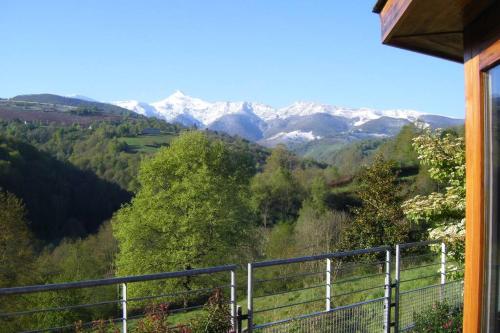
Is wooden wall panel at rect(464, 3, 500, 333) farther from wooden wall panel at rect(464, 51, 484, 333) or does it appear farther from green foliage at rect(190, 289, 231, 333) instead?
green foliage at rect(190, 289, 231, 333)

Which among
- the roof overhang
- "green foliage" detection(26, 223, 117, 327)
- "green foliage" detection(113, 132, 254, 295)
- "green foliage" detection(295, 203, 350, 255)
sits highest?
the roof overhang

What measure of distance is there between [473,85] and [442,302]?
16.2 feet

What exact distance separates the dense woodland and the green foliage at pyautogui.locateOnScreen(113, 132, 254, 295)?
5cm

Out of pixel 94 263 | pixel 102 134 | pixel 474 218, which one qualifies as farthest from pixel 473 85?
pixel 102 134

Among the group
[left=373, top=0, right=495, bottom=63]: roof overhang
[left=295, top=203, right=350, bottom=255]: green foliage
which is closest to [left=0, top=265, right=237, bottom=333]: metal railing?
[left=373, top=0, right=495, bottom=63]: roof overhang

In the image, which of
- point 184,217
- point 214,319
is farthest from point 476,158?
point 184,217

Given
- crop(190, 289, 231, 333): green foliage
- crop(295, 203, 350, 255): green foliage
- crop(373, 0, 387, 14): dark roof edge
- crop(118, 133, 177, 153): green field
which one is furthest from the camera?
crop(118, 133, 177, 153): green field

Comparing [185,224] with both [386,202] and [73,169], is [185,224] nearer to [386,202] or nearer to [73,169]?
[386,202]

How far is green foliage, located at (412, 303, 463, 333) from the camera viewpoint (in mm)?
5746

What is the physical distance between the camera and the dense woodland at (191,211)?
24.2 m

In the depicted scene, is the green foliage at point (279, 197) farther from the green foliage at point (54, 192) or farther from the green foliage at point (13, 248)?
the green foliage at point (13, 248)

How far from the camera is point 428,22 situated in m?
2.62

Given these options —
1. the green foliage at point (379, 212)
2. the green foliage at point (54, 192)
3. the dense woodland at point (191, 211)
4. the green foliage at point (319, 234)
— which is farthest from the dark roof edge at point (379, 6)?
the green foliage at point (54, 192)

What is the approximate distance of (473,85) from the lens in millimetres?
2414
